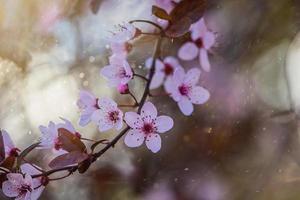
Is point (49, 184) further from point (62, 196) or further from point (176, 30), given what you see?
point (176, 30)

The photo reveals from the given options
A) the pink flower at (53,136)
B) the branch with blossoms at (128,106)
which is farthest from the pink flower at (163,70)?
the pink flower at (53,136)

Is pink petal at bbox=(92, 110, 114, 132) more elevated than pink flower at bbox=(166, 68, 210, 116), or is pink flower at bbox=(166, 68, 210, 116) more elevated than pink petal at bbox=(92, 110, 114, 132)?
pink flower at bbox=(166, 68, 210, 116)

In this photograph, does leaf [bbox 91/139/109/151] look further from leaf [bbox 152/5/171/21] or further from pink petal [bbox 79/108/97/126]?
leaf [bbox 152/5/171/21]

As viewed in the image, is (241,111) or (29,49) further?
(29,49)

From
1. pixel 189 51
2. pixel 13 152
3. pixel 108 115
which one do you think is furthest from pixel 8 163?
pixel 189 51

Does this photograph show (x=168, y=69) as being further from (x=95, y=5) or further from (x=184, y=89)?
(x=95, y=5)

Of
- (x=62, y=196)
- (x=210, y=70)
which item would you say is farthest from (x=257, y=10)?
(x=62, y=196)

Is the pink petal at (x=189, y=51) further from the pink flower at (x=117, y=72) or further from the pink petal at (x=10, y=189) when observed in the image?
the pink petal at (x=10, y=189)

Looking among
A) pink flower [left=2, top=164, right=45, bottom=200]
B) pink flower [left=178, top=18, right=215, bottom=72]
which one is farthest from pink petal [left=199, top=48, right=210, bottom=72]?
pink flower [left=2, top=164, right=45, bottom=200]
